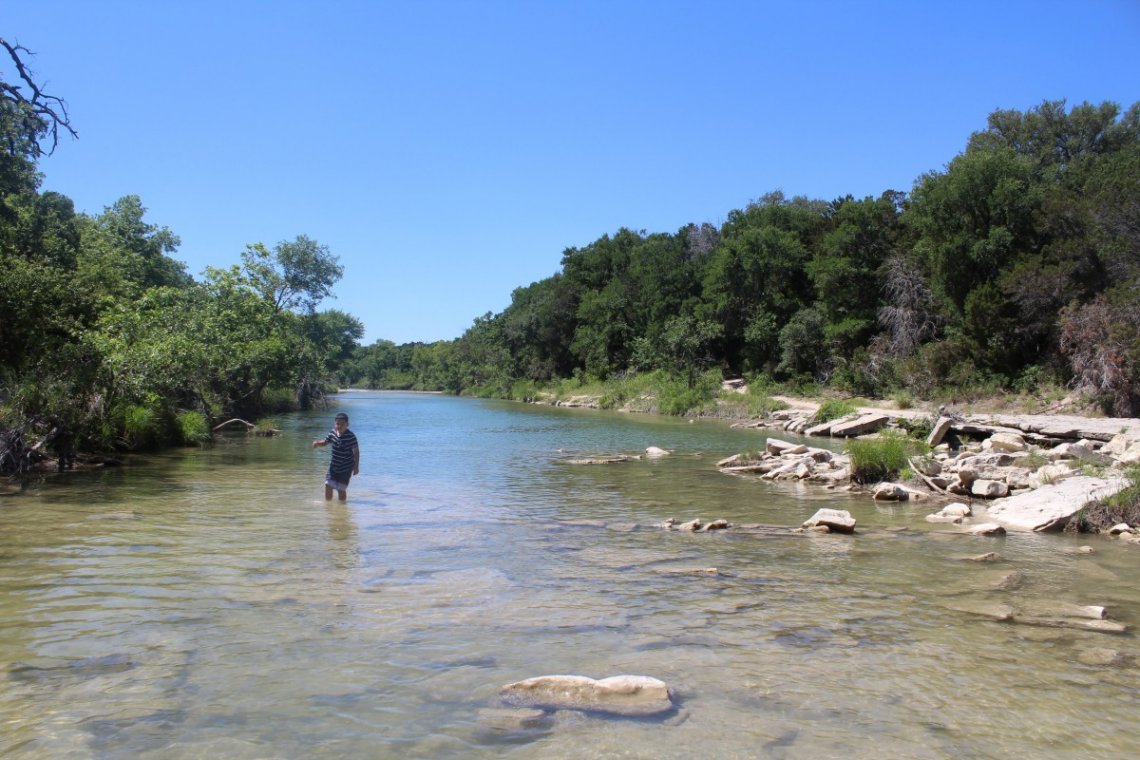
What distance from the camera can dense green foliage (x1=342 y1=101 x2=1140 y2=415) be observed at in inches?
1328

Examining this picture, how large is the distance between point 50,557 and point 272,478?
8512 millimetres

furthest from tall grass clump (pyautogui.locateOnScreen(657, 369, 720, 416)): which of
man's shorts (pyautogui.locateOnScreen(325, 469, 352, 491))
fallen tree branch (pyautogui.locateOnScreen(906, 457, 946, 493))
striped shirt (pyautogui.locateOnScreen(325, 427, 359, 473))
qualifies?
striped shirt (pyautogui.locateOnScreen(325, 427, 359, 473))

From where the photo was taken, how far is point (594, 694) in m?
5.44

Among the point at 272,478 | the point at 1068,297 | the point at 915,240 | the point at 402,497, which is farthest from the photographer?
the point at 915,240

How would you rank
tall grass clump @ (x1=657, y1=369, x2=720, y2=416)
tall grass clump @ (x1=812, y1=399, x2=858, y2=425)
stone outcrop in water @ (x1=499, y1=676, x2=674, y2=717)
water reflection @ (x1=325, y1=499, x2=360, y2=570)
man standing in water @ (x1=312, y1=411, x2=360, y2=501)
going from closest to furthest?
stone outcrop in water @ (x1=499, y1=676, x2=674, y2=717)
water reflection @ (x1=325, y1=499, x2=360, y2=570)
man standing in water @ (x1=312, y1=411, x2=360, y2=501)
tall grass clump @ (x1=812, y1=399, x2=858, y2=425)
tall grass clump @ (x1=657, y1=369, x2=720, y2=416)

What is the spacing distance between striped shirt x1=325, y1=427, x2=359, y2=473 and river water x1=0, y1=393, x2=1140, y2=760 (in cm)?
71

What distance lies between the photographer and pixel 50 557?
30.8 feet

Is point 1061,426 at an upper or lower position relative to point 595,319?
lower

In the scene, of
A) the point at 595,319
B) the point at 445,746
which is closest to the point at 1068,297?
the point at 445,746

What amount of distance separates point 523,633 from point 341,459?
7.93 meters

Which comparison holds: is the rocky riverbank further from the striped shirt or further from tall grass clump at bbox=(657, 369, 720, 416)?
tall grass clump at bbox=(657, 369, 720, 416)

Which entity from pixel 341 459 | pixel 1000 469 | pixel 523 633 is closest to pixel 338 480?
pixel 341 459

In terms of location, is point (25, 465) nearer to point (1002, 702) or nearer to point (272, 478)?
point (272, 478)

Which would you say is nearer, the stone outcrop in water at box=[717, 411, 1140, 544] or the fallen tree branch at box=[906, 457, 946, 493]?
the stone outcrop in water at box=[717, 411, 1140, 544]
